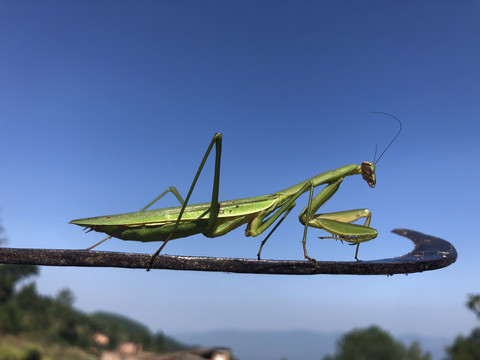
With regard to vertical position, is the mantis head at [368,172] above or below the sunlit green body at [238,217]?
above

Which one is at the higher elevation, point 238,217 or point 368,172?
point 368,172

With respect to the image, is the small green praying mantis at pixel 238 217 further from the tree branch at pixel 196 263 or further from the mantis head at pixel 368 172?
the tree branch at pixel 196 263

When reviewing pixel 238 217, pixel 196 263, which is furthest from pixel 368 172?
pixel 196 263

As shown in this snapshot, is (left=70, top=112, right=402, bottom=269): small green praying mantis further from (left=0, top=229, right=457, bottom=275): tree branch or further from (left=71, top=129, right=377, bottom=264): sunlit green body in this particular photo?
(left=0, top=229, right=457, bottom=275): tree branch

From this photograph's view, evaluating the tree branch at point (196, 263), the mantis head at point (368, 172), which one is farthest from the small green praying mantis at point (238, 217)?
the tree branch at point (196, 263)

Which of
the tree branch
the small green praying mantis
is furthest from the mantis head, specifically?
the tree branch

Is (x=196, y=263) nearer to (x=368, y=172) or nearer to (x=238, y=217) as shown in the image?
(x=238, y=217)

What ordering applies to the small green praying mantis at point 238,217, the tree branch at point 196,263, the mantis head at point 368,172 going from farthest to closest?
the mantis head at point 368,172 → the small green praying mantis at point 238,217 → the tree branch at point 196,263

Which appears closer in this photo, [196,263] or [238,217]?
[196,263]

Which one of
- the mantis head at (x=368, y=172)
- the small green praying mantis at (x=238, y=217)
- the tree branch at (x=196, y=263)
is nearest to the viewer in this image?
the tree branch at (x=196, y=263)
